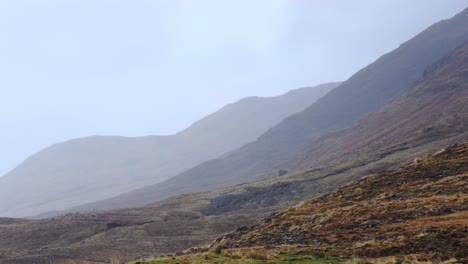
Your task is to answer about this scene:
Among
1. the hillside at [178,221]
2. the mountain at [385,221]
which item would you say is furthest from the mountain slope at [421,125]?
the mountain at [385,221]

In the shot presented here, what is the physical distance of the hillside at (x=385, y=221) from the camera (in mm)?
23672

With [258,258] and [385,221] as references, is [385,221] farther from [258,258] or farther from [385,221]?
[258,258]

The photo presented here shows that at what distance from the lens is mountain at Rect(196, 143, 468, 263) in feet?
77.4

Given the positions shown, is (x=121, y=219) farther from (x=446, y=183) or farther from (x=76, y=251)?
(x=446, y=183)

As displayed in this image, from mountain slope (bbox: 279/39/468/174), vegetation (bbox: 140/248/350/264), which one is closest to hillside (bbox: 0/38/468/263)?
mountain slope (bbox: 279/39/468/174)

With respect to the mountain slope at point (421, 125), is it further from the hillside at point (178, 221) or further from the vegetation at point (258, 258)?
the vegetation at point (258, 258)

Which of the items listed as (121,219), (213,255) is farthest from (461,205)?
(121,219)

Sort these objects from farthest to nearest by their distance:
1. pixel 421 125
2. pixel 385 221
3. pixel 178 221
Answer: pixel 421 125 → pixel 178 221 → pixel 385 221

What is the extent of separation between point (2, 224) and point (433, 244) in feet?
304

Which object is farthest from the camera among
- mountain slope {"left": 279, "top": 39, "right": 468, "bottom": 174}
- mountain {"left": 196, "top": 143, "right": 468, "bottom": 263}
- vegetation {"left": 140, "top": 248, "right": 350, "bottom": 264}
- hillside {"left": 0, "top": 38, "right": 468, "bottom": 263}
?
mountain slope {"left": 279, "top": 39, "right": 468, "bottom": 174}

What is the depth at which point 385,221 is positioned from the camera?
101 feet

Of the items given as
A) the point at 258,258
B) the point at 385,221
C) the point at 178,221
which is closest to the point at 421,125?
the point at 178,221

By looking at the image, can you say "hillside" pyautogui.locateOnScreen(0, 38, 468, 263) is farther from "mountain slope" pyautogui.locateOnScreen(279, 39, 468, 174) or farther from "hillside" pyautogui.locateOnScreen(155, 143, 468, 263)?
"hillside" pyautogui.locateOnScreen(155, 143, 468, 263)

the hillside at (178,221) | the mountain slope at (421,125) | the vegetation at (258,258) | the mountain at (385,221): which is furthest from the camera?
the mountain slope at (421,125)
